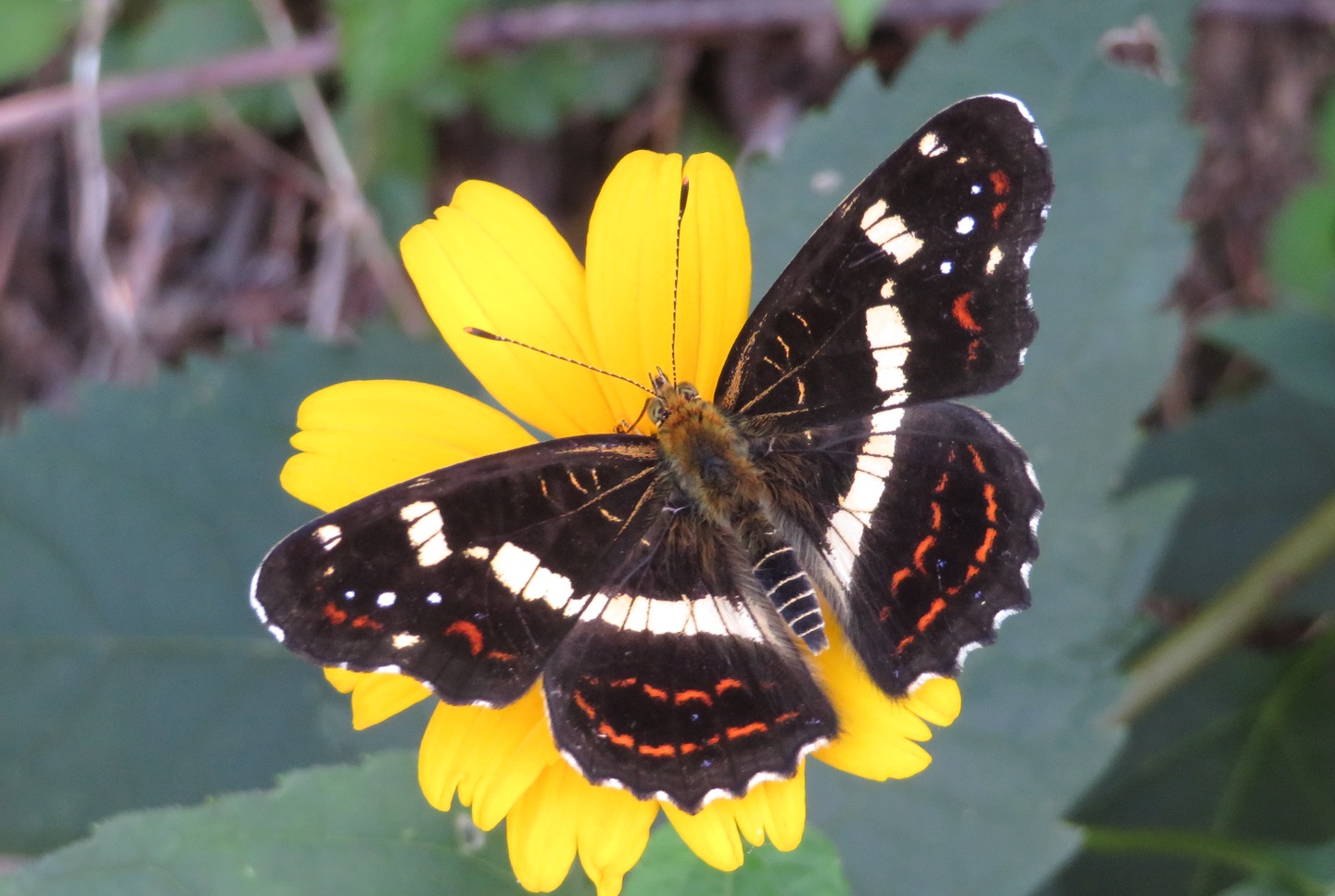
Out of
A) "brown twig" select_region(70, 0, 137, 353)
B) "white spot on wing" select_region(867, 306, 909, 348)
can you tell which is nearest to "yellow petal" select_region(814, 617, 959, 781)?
"white spot on wing" select_region(867, 306, 909, 348)

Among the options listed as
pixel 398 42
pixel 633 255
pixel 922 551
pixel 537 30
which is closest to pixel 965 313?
pixel 922 551

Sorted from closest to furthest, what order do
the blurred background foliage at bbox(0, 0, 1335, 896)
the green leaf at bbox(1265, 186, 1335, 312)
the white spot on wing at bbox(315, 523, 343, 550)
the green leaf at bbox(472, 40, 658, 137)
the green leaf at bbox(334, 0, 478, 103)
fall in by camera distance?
the white spot on wing at bbox(315, 523, 343, 550) → the blurred background foliage at bbox(0, 0, 1335, 896) → the green leaf at bbox(334, 0, 478, 103) → the green leaf at bbox(1265, 186, 1335, 312) → the green leaf at bbox(472, 40, 658, 137)

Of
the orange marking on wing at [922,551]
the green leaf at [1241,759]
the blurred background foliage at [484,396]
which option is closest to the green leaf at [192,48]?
the blurred background foliage at [484,396]

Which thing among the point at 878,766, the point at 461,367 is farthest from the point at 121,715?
the point at 878,766

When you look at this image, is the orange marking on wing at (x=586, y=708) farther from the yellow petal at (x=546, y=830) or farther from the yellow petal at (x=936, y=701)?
the yellow petal at (x=936, y=701)

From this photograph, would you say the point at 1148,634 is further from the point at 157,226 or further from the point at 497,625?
the point at 157,226

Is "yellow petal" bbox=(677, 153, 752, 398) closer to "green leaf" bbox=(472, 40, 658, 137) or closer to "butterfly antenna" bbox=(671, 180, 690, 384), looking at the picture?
"butterfly antenna" bbox=(671, 180, 690, 384)
